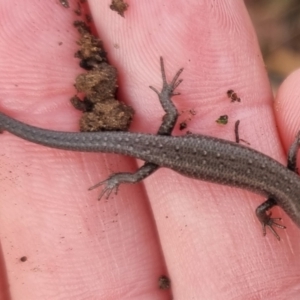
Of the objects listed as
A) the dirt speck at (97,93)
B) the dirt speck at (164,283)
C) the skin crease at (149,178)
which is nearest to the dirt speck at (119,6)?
the skin crease at (149,178)

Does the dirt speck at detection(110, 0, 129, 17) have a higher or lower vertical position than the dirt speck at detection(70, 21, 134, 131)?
higher

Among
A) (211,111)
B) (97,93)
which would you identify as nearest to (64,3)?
(97,93)

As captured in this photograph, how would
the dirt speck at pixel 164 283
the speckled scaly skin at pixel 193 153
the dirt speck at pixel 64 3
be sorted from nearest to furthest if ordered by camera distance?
1. the speckled scaly skin at pixel 193 153
2. the dirt speck at pixel 64 3
3. the dirt speck at pixel 164 283

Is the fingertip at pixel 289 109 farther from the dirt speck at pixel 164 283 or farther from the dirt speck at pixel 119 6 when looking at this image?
the dirt speck at pixel 164 283

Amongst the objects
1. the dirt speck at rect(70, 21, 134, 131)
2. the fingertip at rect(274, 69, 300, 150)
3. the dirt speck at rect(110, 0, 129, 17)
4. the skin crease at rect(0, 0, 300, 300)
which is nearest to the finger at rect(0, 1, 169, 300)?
the skin crease at rect(0, 0, 300, 300)

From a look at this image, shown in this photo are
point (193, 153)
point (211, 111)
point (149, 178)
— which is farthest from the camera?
point (149, 178)

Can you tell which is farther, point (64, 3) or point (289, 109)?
point (64, 3)

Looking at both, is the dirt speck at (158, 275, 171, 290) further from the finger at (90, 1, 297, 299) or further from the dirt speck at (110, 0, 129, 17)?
the dirt speck at (110, 0, 129, 17)

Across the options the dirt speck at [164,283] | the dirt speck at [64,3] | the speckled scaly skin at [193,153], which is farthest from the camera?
the dirt speck at [164,283]

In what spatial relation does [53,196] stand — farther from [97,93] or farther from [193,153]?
[193,153]
